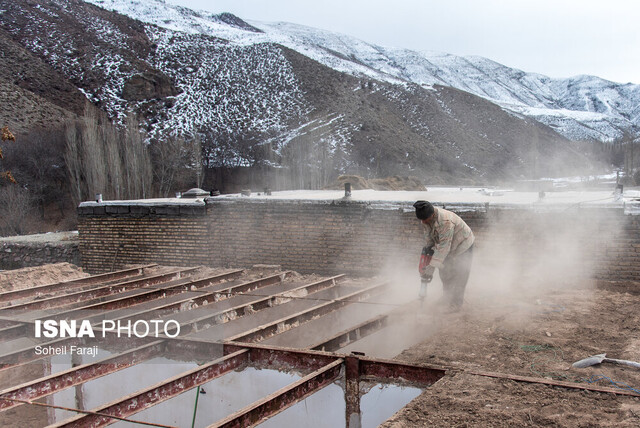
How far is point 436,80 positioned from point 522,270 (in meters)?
141

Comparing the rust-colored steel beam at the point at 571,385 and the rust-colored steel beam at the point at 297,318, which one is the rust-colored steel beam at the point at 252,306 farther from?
the rust-colored steel beam at the point at 571,385

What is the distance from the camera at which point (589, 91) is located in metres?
168

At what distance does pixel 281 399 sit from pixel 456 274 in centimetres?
364

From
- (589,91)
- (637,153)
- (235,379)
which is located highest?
(589,91)

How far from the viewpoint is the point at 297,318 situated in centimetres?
644

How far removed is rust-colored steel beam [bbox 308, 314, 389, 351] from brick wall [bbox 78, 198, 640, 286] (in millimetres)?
3276

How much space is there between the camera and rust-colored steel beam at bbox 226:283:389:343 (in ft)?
18.7

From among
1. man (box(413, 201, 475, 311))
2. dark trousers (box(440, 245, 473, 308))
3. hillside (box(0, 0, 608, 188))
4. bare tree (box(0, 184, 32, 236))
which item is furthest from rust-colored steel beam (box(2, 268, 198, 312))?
hillside (box(0, 0, 608, 188))

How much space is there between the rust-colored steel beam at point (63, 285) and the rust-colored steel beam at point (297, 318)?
496cm

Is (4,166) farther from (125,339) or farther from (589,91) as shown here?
(589,91)

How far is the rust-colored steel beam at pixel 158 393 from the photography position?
367 centimetres

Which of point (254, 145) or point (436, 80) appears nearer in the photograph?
point (254, 145)

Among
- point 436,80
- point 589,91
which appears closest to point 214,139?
point 436,80

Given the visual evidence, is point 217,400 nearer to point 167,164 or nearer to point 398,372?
point 398,372
